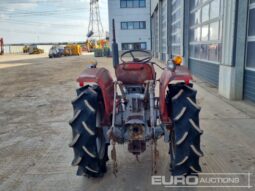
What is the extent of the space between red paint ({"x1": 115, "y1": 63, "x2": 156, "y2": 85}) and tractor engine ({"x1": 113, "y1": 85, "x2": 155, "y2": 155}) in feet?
0.37

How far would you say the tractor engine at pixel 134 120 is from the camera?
8.42 ft

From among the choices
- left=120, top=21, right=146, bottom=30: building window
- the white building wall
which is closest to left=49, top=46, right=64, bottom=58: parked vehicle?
the white building wall

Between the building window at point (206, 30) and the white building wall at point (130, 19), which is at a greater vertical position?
the white building wall at point (130, 19)

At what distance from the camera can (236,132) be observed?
13.2 feet

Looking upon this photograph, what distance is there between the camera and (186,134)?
2.39 m

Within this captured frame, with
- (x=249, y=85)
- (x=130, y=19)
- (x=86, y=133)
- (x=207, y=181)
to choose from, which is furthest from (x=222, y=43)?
(x=130, y=19)

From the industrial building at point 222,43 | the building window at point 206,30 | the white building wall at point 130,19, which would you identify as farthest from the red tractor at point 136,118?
the white building wall at point 130,19

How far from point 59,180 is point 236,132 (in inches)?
116

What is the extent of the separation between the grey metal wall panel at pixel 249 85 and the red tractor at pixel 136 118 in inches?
144

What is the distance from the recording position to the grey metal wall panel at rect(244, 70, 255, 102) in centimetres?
563

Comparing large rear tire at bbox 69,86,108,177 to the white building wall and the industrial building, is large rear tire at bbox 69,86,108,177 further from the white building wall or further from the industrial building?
the white building wall

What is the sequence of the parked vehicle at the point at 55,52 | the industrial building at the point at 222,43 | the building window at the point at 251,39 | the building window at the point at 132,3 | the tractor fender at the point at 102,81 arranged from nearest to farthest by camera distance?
the tractor fender at the point at 102,81 < the building window at the point at 251,39 < the industrial building at the point at 222,43 < the building window at the point at 132,3 < the parked vehicle at the point at 55,52

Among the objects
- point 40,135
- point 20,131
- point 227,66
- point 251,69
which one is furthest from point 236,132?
point 20,131

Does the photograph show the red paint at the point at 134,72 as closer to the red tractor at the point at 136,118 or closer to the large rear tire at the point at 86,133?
the red tractor at the point at 136,118
